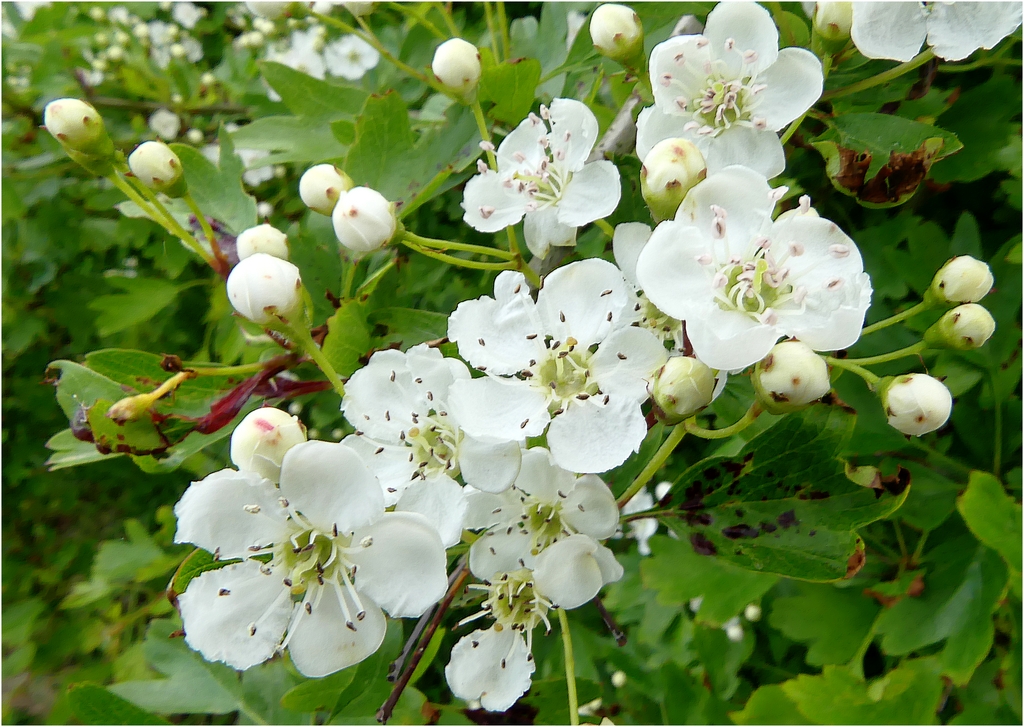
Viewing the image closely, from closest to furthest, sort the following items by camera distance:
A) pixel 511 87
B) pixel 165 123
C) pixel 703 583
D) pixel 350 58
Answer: pixel 511 87 → pixel 703 583 → pixel 350 58 → pixel 165 123

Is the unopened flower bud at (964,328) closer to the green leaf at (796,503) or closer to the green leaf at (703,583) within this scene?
the green leaf at (796,503)

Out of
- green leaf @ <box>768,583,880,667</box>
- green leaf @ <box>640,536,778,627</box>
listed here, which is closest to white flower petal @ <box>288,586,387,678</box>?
green leaf @ <box>640,536,778,627</box>

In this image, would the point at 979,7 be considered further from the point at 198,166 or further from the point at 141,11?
the point at 141,11

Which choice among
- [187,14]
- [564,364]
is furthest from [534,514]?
[187,14]

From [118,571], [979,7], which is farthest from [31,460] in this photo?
[979,7]

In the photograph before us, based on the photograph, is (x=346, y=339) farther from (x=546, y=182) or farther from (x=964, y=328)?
(x=964, y=328)

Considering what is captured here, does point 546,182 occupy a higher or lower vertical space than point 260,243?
higher

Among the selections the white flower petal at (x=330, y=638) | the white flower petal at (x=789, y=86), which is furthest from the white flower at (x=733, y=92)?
the white flower petal at (x=330, y=638)
